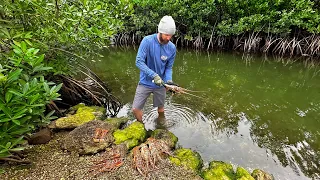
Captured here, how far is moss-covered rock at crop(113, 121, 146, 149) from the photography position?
10.2 ft

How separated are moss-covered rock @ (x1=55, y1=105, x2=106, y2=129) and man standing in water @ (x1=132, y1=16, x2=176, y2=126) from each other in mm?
705

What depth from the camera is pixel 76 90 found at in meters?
4.50

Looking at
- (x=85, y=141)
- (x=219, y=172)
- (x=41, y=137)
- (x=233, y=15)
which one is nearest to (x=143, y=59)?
(x=85, y=141)

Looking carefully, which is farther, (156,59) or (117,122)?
(117,122)

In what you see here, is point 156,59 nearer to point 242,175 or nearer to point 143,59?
point 143,59

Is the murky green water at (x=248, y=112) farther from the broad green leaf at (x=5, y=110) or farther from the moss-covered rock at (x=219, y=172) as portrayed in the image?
the broad green leaf at (x=5, y=110)

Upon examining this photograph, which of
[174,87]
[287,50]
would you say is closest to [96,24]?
[174,87]

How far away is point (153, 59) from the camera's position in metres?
3.42

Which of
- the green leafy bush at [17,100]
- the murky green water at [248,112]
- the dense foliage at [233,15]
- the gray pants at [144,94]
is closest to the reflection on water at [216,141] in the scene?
the murky green water at [248,112]

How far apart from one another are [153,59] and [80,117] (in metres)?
1.45

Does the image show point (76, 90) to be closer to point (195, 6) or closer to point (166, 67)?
point (166, 67)

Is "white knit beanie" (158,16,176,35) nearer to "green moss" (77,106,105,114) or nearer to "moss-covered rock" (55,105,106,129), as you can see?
"moss-covered rock" (55,105,106,129)

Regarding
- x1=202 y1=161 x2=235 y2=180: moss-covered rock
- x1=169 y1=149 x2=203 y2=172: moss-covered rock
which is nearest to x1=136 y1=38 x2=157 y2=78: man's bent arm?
x1=169 y1=149 x2=203 y2=172: moss-covered rock

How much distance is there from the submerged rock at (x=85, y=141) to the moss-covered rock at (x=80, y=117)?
325mm
